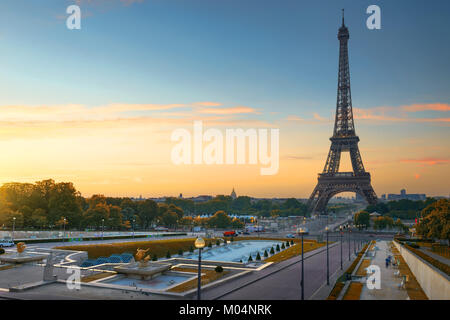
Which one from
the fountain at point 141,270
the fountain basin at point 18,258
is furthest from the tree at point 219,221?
the fountain at point 141,270

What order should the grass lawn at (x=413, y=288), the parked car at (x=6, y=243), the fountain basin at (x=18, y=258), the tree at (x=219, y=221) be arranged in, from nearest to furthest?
the grass lawn at (x=413, y=288), the fountain basin at (x=18, y=258), the parked car at (x=6, y=243), the tree at (x=219, y=221)

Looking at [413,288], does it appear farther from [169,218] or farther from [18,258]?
[169,218]

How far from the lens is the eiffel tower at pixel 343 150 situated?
344ft

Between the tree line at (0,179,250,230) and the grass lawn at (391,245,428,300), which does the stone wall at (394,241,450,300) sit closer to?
the grass lawn at (391,245,428,300)

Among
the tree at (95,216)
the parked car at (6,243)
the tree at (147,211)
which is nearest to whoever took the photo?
the parked car at (6,243)

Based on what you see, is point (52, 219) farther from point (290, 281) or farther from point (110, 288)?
point (290, 281)

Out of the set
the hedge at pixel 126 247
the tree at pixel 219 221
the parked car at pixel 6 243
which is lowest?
the tree at pixel 219 221

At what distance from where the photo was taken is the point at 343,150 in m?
111

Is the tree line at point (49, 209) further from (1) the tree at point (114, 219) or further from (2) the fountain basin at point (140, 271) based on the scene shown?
(2) the fountain basin at point (140, 271)

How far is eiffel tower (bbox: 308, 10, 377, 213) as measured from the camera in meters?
105

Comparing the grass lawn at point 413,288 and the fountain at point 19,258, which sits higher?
the fountain at point 19,258
